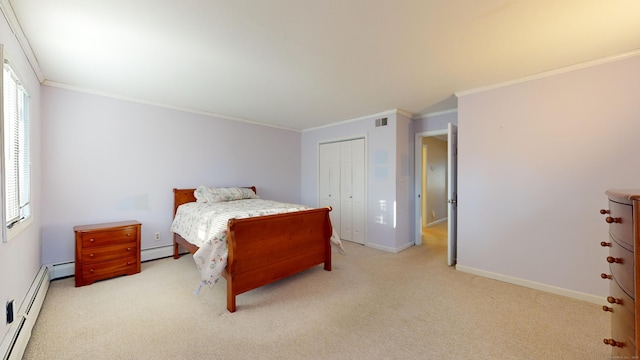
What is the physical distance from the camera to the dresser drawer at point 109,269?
9.10ft

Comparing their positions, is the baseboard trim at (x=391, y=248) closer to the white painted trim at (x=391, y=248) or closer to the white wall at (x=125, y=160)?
the white painted trim at (x=391, y=248)

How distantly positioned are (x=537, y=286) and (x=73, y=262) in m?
5.33

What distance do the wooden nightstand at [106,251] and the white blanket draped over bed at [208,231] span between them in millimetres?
567

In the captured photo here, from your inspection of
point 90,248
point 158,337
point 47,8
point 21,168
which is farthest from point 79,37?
point 158,337

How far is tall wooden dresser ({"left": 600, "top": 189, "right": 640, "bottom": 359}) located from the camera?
1.01m

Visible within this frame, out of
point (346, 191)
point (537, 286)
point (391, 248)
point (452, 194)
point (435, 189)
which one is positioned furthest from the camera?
point (435, 189)

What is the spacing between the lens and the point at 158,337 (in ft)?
6.20

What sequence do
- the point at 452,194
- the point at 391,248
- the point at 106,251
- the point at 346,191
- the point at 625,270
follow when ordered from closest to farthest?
the point at 625,270 < the point at 106,251 < the point at 452,194 < the point at 391,248 < the point at 346,191

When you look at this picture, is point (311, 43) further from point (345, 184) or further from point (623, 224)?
point (345, 184)

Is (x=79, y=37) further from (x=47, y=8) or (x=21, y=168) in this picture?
(x=21, y=168)

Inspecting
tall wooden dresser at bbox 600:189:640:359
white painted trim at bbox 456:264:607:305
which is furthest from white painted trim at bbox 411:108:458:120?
tall wooden dresser at bbox 600:189:640:359

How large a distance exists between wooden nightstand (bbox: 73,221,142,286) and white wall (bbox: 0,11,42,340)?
0.36 m

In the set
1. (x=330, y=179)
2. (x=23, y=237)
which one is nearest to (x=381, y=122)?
(x=330, y=179)

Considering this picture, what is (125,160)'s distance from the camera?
3.41 meters
